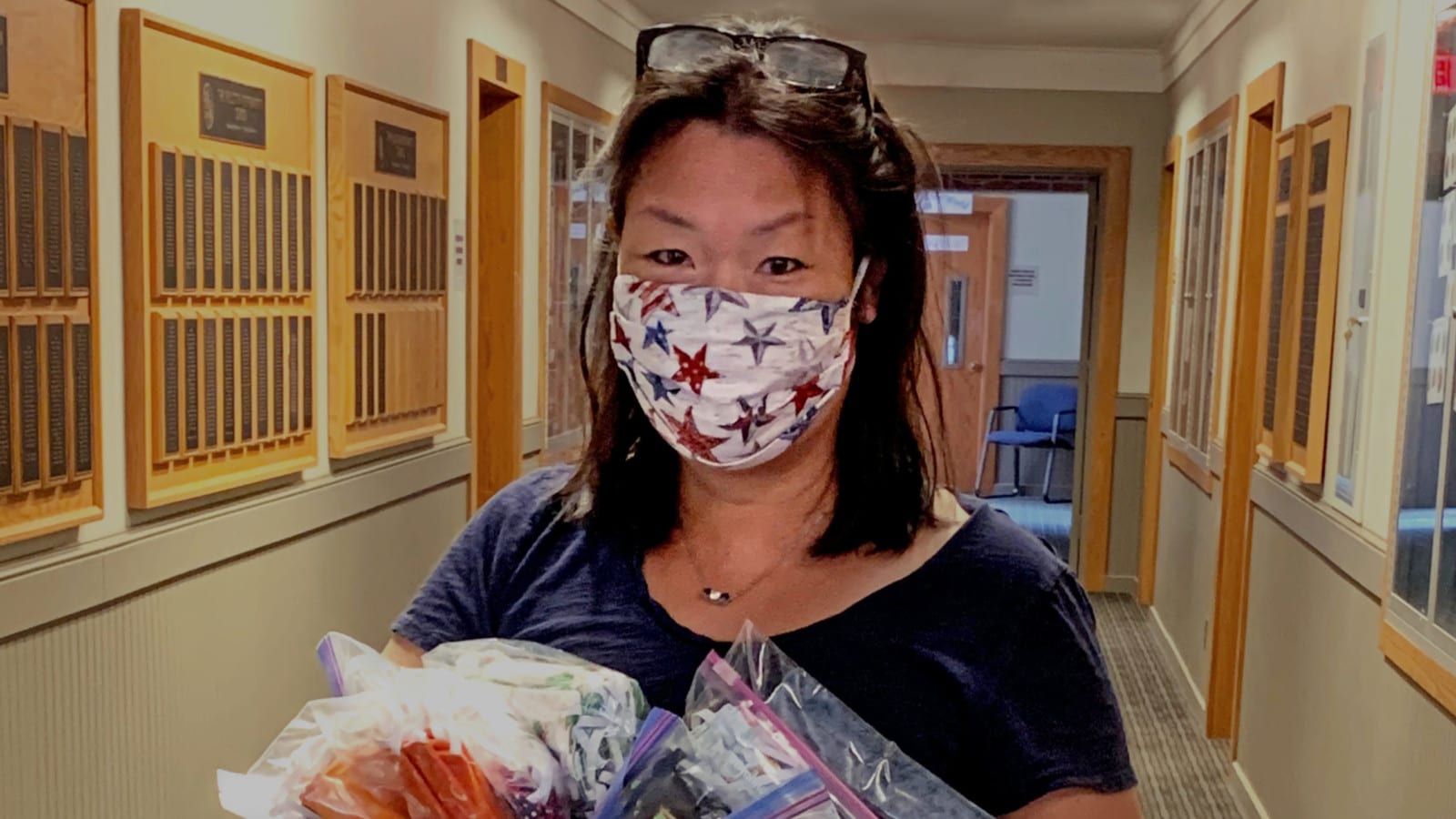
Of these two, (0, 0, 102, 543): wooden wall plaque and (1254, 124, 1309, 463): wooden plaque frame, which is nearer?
(0, 0, 102, 543): wooden wall plaque

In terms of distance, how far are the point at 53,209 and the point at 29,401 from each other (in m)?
0.28

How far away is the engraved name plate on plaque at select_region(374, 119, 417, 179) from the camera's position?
304 centimetres

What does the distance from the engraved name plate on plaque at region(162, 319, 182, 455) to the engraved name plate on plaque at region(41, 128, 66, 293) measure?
0.28 m

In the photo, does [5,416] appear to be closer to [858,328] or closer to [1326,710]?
[858,328]

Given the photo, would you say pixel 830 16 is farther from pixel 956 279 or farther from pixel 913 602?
pixel 913 602

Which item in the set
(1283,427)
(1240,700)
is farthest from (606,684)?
(1240,700)

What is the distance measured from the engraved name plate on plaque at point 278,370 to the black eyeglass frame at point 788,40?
1.68 meters

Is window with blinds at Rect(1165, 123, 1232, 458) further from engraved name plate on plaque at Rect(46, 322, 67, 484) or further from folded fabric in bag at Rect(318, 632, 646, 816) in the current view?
folded fabric in bag at Rect(318, 632, 646, 816)

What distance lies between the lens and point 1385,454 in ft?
8.31

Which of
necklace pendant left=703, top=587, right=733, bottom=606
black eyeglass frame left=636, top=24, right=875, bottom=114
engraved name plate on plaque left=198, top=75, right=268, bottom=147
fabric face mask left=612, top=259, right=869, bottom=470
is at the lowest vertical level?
necklace pendant left=703, top=587, right=733, bottom=606

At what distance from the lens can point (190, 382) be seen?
2.28m

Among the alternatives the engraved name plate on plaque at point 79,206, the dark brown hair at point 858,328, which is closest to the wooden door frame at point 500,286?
the engraved name plate on plaque at point 79,206

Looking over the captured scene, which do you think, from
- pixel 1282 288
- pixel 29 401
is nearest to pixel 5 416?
pixel 29 401

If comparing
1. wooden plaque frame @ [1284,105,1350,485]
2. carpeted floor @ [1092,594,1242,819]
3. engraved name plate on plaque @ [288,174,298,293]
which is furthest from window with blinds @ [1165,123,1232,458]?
engraved name plate on plaque @ [288,174,298,293]
